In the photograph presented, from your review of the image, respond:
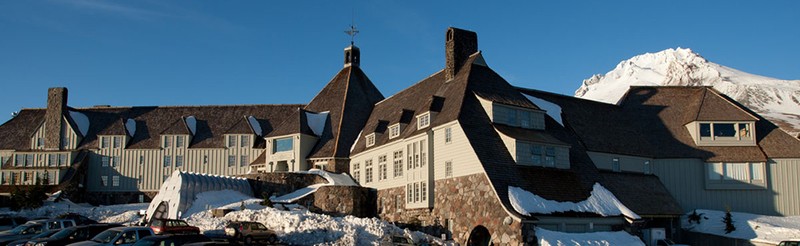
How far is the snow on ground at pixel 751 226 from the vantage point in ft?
136

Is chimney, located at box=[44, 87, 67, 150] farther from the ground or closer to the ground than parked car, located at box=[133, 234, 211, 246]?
farther from the ground

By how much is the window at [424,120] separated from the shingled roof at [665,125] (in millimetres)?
9262

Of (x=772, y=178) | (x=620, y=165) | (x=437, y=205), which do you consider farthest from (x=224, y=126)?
(x=772, y=178)

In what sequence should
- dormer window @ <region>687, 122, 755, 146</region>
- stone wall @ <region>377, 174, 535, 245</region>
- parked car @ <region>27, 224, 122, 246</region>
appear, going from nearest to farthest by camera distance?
parked car @ <region>27, 224, 122, 246</region>, stone wall @ <region>377, 174, 535, 245</region>, dormer window @ <region>687, 122, 755, 146</region>

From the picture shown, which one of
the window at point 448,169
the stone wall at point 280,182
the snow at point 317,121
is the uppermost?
the snow at point 317,121

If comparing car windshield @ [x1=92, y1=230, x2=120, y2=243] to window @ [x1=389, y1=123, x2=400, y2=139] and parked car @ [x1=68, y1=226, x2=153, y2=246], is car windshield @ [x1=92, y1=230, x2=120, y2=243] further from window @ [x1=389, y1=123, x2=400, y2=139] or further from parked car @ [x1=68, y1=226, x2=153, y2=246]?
window @ [x1=389, y1=123, x2=400, y2=139]

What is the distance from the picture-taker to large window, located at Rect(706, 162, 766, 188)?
48000 mm

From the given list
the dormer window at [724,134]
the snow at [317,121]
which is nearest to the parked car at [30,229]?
the snow at [317,121]

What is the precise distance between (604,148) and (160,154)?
132 ft

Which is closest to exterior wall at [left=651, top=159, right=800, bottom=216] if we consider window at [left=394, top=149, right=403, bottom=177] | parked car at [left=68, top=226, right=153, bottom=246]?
window at [left=394, top=149, right=403, bottom=177]

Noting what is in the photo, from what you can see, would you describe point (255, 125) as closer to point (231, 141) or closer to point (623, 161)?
point (231, 141)

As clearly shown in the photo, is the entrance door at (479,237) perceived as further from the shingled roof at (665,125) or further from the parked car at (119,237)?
the parked car at (119,237)

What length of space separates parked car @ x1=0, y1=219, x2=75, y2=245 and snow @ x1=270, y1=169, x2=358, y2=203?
49.6 feet

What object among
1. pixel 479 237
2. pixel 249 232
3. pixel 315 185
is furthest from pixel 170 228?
pixel 315 185
